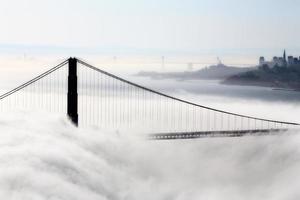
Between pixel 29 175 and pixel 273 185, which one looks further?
pixel 273 185

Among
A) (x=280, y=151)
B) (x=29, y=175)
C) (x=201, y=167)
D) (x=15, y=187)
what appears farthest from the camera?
(x=280, y=151)

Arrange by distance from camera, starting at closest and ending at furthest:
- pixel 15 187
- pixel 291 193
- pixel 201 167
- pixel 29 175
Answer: pixel 15 187
pixel 29 175
pixel 291 193
pixel 201 167

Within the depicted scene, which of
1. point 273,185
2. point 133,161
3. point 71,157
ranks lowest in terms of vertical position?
point 273,185

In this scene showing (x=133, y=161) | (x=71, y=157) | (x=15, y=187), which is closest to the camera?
(x=15, y=187)

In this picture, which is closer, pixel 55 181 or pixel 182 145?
pixel 55 181

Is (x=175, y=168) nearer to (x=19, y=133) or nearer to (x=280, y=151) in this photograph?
(x=280, y=151)

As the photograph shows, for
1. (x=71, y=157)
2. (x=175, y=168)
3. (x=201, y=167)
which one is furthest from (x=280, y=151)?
(x=71, y=157)

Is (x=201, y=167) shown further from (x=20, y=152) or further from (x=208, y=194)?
(x=20, y=152)

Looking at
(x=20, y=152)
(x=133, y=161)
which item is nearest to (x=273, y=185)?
(x=133, y=161)

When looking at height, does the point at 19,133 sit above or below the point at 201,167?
above
